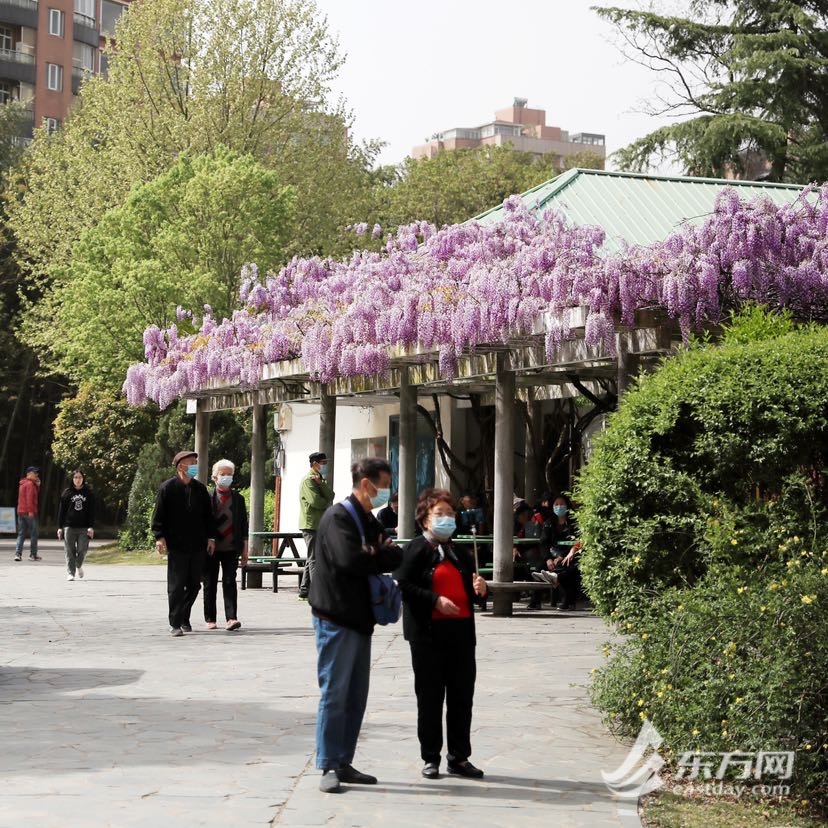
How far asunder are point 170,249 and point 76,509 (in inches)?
510

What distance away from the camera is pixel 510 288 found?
60.1ft

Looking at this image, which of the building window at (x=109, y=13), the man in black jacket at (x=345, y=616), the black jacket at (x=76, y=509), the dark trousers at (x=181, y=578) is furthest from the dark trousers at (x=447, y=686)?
the building window at (x=109, y=13)

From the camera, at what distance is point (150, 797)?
24.8 ft

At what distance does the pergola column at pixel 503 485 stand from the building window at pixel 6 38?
63.9m

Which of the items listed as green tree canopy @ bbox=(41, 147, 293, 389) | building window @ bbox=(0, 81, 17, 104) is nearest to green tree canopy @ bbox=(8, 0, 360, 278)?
green tree canopy @ bbox=(41, 147, 293, 389)

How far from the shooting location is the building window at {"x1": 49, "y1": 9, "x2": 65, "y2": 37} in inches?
3118

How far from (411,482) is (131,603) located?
4336mm

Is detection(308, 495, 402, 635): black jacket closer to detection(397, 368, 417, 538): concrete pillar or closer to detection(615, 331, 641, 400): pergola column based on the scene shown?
detection(615, 331, 641, 400): pergola column

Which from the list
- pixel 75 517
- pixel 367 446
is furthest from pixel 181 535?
pixel 367 446

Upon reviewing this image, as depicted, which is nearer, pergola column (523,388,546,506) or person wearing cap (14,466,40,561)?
pergola column (523,388,546,506)

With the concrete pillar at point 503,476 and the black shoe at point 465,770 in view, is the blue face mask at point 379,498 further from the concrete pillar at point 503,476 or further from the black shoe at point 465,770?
the concrete pillar at point 503,476

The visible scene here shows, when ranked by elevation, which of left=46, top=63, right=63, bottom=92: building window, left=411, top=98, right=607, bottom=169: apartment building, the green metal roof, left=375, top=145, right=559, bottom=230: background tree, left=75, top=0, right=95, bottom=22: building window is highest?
left=411, top=98, right=607, bottom=169: apartment building

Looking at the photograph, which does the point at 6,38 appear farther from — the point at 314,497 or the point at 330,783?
the point at 330,783

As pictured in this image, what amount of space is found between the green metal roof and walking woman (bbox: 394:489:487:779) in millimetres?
17178
